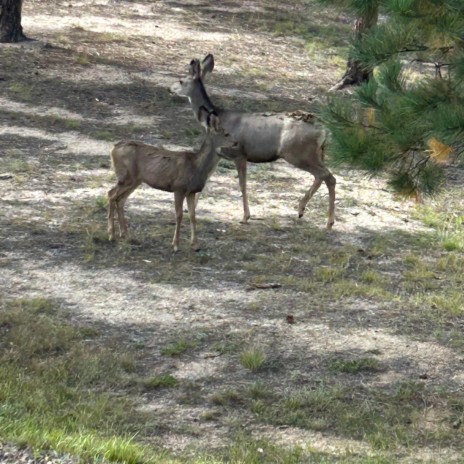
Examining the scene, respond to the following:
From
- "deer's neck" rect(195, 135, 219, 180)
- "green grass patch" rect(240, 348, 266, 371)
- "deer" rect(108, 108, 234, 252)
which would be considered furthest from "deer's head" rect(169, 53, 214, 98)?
"green grass patch" rect(240, 348, 266, 371)

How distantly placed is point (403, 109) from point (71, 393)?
3.04m

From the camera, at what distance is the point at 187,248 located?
11.4 metres

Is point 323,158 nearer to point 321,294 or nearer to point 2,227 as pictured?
point 321,294

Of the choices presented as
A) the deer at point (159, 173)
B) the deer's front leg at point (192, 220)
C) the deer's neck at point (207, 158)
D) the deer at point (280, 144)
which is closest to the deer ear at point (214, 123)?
the deer's neck at point (207, 158)

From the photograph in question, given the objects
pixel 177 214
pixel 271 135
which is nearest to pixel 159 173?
pixel 177 214

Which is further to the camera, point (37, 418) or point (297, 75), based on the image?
point (297, 75)

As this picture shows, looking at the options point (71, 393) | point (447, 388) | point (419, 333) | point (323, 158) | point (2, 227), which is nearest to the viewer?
point (71, 393)

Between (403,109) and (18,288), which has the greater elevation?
(403,109)

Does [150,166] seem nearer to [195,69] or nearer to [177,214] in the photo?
[177,214]

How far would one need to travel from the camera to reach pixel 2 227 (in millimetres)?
11523

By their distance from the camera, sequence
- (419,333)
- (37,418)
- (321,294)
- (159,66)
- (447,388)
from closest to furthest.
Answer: (37,418) < (447,388) < (419,333) < (321,294) < (159,66)

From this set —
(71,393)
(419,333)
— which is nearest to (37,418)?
(71,393)

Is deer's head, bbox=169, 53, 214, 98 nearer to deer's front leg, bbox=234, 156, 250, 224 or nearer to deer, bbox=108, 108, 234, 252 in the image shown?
deer's front leg, bbox=234, 156, 250, 224

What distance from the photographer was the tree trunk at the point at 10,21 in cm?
1909
